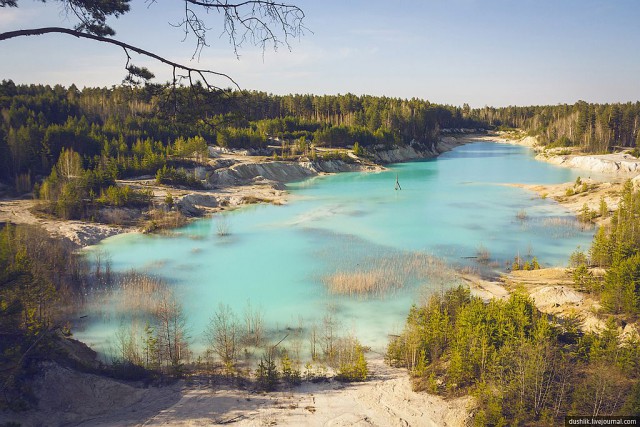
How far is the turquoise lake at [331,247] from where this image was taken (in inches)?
816

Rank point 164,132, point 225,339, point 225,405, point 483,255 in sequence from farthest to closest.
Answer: point 164,132
point 483,255
point 225,339
point 225,405

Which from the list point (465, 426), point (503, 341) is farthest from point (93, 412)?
point (503, 341)

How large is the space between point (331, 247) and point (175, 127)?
69.6 feet

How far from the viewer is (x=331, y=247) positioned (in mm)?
31844

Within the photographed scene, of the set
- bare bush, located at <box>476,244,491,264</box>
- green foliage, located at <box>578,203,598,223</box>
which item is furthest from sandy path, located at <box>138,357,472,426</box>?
green foliage, located at <box>578,203,598,223</box>

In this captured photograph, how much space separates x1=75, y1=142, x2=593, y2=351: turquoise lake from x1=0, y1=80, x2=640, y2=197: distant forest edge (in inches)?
362

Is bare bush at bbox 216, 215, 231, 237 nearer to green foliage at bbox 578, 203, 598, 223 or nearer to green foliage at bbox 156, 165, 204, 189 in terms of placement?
green foliage at bbox 156, 165, 204, 189

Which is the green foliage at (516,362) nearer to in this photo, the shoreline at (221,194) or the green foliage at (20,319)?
the green foliage at (20,319)

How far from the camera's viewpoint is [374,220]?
41312 millimetres

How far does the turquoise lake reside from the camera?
68.0ft

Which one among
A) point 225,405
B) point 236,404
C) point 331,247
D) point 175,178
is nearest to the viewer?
point 225,405

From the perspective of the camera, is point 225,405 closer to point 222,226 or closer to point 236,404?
point 236,404

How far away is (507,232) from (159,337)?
29.1 metres

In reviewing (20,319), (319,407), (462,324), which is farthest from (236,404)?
(20,319)
